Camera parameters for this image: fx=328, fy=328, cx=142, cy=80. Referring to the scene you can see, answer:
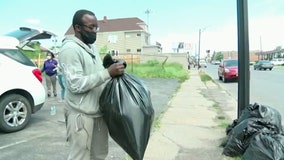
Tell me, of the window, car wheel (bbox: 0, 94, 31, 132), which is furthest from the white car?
the window

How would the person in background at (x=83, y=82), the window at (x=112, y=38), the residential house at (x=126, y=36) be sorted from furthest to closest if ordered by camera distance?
the window at (x=112, y=38) < the residential house at (x=126, y=36) < the person in background at (x=83, y=82)

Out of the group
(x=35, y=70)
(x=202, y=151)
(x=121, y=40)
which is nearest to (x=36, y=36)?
(x=35, y=70)

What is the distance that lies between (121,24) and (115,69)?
212ft

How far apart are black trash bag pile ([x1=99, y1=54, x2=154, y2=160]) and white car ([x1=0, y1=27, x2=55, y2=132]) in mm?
4170


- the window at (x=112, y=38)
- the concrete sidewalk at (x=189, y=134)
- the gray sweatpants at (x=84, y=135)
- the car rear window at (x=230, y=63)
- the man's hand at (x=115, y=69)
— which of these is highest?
the window at (x=112, y=38)

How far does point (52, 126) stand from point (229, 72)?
1574 cm

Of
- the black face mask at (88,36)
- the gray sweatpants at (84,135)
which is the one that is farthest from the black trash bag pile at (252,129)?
the black face mask at (88,36)

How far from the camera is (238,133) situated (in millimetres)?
A: 4461

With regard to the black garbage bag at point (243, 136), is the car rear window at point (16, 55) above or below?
above

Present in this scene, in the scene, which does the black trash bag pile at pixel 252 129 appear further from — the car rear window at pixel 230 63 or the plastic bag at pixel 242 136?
the car rear window at pixel 230 63

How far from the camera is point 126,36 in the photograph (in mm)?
64125

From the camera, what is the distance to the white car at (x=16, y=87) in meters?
6.09

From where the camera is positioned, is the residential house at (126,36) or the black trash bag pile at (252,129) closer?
the black trash bag pile at (252,129)

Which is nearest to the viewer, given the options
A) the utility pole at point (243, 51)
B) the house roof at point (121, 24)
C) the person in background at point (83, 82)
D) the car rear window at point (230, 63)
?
the person in background at point (83, 82)
